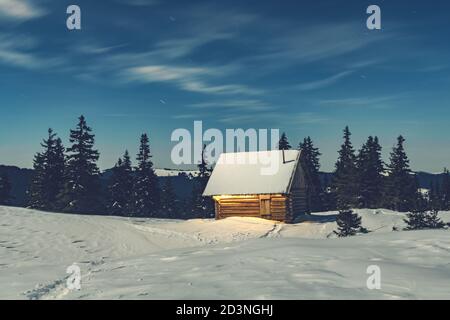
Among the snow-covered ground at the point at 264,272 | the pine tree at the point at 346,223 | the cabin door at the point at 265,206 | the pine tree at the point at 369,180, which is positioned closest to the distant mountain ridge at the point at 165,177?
the pine tree at the point at 369,180

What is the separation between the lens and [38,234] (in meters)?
24.7

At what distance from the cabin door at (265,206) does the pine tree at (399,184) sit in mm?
21333

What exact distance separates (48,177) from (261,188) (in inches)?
1079

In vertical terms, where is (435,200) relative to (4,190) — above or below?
below

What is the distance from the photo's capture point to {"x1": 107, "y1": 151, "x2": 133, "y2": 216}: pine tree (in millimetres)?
53094

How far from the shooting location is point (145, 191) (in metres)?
53.8

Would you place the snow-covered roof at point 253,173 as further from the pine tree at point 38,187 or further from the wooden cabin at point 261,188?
the pine tree at point 38,187

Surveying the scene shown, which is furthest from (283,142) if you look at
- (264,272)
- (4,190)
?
(264,272)

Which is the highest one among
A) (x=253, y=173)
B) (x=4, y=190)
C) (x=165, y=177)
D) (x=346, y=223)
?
(x=165, y=177)

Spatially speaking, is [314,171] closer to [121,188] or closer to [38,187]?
[121,188]

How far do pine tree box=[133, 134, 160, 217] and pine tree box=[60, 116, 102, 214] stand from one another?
4580 mm

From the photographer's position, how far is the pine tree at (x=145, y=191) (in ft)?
174
